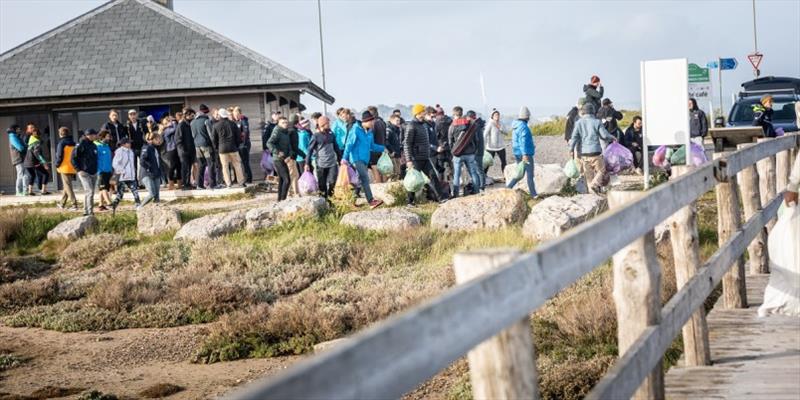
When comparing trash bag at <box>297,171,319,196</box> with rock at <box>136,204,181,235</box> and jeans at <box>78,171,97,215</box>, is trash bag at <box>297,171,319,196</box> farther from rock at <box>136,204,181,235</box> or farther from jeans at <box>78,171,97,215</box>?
jeans at <box>78,171,97,215</box>

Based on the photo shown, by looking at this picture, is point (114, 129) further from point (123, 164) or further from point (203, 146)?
point (123, 164)

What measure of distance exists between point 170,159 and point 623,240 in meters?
23.7

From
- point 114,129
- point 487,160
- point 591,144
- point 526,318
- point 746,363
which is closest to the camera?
point 526,318

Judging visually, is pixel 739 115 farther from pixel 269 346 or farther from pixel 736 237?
pixel 736 237

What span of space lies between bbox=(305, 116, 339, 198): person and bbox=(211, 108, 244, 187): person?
3917mm

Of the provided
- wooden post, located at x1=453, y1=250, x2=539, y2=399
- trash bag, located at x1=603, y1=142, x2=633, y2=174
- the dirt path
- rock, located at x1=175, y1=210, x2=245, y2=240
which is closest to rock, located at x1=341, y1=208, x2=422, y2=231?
rock, located at x1=175, y1=210, x2=245, y2=240

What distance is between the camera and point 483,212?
66.0 feet

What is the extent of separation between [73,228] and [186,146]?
192 inches

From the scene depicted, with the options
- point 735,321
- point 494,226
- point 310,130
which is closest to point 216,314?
point 494,226

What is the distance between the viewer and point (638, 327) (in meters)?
5.51

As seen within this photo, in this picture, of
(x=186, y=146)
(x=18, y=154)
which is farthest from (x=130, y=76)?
(x=186, y=146)

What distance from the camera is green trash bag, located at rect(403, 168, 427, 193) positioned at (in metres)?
23.0

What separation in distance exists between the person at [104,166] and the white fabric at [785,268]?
59.9 feet

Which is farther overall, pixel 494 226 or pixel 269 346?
pixel 494 226
